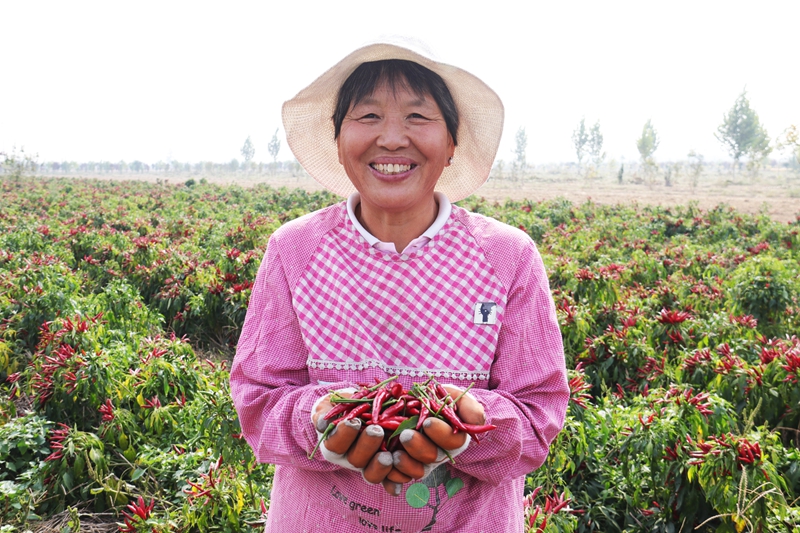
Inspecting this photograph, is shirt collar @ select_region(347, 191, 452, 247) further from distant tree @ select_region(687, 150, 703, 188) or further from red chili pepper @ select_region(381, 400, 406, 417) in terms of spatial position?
distant tree @ select_region(687, 150, 703, 188)

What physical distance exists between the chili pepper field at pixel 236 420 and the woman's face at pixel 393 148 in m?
1.57

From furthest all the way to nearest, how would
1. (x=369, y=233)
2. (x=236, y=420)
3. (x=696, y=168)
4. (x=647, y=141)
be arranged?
(x=647, y=141)
(x=696, y=168)
(x=236, y=420)
(x=369, y=233)

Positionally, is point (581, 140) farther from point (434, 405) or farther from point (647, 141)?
point (434, 405)

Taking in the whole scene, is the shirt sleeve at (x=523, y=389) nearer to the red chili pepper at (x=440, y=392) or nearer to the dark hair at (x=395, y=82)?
the red chili pepper at (x=440, y=392)

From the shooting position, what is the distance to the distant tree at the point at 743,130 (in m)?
54.3

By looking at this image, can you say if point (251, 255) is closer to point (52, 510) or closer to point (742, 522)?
point (52, 510)

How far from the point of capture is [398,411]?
1.17 metres

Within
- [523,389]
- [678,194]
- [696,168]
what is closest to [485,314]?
[523,389]

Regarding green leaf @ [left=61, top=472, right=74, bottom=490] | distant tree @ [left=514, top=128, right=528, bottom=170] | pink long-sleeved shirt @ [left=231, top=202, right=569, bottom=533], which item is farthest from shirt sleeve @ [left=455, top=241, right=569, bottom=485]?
distant tree @ [left=514, top=128, right=528, bottom=170]

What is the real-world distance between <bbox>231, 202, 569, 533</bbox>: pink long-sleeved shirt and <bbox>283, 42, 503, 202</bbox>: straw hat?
342 mm

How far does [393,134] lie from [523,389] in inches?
27.2

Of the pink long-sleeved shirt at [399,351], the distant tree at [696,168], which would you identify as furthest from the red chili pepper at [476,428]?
the distant tree at [696,168]

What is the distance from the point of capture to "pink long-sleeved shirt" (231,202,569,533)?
1.33 metres

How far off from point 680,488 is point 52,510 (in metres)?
3.31
